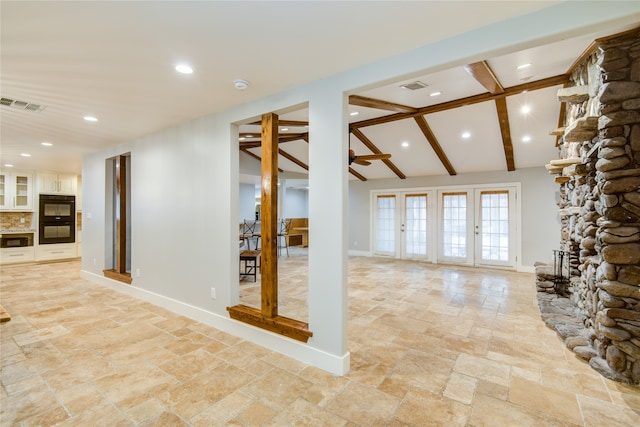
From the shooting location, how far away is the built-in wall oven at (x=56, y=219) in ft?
24.8

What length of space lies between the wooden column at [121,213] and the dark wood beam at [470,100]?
4315 millimetres

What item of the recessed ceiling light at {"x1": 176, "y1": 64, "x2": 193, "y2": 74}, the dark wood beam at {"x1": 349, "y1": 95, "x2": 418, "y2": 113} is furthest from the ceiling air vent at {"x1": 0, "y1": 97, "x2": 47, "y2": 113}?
the dark wood beam at {"x1": 349, "y1": 95, "x2": 418, "y2": 113}

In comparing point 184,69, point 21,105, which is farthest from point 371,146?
point 21,105

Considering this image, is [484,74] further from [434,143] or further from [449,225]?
[449,225]

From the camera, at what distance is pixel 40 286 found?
5246 millimetres

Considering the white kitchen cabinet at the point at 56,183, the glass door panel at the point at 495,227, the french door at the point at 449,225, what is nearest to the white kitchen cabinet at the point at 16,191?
the white kitchen cabinet at the point at 56,183

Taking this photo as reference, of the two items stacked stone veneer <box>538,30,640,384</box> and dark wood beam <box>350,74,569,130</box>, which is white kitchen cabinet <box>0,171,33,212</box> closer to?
dark wood beam <box>350,74,569,130</box>

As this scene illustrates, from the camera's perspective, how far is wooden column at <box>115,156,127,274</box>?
5027 millimetres

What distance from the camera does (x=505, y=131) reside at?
539 cm

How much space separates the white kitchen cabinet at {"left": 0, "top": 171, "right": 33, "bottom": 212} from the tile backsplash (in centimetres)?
36

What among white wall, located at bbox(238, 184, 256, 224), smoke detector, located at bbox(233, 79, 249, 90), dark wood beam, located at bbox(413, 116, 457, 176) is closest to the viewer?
smoke detector, located at bbox(233, 79, 249, 90)

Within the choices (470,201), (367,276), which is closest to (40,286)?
(367,276)

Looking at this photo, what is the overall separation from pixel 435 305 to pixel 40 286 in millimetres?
6819

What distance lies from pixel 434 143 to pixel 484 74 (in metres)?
2.87
